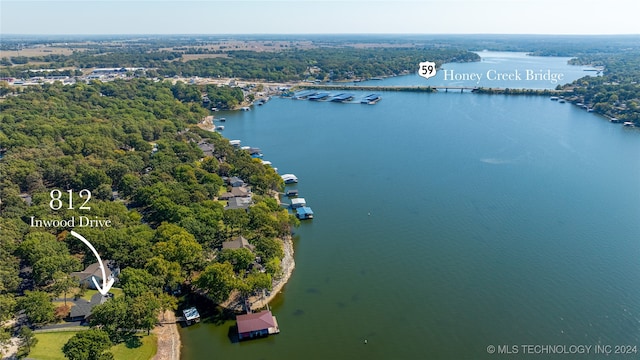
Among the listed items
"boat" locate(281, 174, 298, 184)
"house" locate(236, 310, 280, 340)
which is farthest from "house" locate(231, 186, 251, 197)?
"house" locate(236, 310, 280, 340)

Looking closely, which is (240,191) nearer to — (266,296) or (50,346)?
(266,296)

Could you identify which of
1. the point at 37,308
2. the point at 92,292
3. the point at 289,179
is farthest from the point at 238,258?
the point at 289,179

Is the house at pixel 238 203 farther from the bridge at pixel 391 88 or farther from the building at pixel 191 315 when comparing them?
the bridge at pixel 391 88

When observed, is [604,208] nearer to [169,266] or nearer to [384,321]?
[384,321]

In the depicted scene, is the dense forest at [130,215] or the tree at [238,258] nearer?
the dense forest at [130,215]

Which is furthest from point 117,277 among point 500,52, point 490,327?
point 500,52

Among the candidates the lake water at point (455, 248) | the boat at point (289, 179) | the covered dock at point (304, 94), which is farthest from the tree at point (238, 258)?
the covered dock at point (304, 94)

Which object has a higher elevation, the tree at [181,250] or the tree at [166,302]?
the tree at [181,250]
